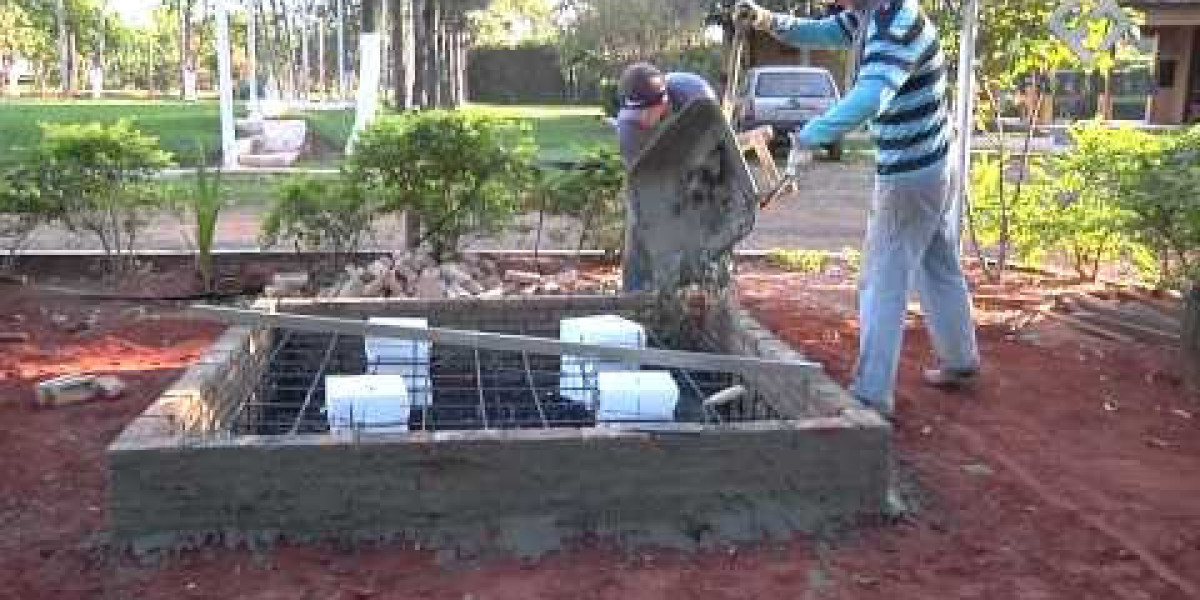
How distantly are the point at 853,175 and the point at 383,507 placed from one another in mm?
15952

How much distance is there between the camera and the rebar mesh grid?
15.1ft

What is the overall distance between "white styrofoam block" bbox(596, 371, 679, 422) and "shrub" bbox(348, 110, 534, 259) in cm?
391

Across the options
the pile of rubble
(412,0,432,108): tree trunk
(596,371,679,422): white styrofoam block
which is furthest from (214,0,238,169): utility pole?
(596,371,679,422): white styrofoam block

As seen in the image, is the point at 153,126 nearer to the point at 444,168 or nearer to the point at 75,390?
the point at 444,168

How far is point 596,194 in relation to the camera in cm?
887

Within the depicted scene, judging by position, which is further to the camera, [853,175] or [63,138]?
[853,175]

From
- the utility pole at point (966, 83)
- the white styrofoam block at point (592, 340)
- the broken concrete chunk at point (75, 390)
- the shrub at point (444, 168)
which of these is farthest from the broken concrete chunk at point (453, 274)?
the utility pole at point (966, 83)

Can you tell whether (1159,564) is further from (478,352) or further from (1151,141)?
(1151,141)

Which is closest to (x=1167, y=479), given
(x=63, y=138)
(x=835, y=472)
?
(x=835, y=472)

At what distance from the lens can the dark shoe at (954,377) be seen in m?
5.25

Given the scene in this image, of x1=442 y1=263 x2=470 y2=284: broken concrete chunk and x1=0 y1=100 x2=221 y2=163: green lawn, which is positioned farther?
x1=0 y1=100 x2=221 y2=163: green lawn

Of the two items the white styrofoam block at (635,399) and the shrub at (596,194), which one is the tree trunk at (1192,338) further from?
the shrub at (596,194)

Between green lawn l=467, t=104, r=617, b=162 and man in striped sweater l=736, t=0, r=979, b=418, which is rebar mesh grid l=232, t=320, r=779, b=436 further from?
green lawn l=467, t=104, r=617, b=162

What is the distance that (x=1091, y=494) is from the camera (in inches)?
159
